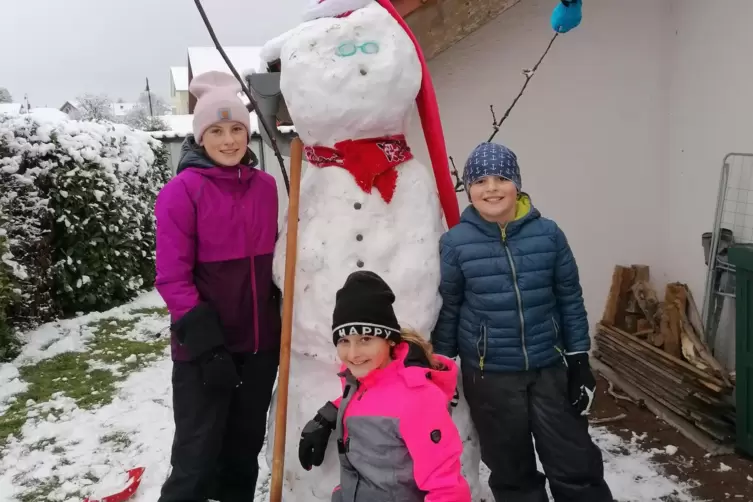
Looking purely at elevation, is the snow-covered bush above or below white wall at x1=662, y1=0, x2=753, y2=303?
below

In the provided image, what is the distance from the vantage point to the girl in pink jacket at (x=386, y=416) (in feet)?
4.90

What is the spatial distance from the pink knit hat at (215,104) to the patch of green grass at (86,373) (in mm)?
2553

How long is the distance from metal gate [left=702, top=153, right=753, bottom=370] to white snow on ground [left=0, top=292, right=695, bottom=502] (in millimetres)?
795

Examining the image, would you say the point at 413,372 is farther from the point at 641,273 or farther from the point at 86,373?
the point at 86,373

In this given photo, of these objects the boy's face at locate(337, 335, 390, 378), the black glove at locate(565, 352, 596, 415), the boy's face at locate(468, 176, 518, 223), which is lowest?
the black glove at locate(565, 352, 596, 415)

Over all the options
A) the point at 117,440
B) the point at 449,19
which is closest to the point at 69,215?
the point at 117,440

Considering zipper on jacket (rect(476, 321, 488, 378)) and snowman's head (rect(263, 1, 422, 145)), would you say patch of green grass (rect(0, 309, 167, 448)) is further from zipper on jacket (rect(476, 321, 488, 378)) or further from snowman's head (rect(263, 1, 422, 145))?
zipper on jacket (rect(476, 321, 488, 378))

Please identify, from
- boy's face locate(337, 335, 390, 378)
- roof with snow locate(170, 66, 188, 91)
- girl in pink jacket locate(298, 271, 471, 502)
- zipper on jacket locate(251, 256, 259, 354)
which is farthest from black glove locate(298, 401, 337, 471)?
roof with snow locate(170, 66, 188, 91)

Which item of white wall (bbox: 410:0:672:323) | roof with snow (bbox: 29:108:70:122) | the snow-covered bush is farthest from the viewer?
roof with snow (bbox: 29:108:70:122)

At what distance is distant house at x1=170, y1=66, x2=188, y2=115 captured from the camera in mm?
20156

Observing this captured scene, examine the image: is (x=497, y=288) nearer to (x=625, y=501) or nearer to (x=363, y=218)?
(x=363, y=218)

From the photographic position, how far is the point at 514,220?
2066 millimetres

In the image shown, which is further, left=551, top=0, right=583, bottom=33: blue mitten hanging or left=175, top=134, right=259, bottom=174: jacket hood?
left=551, top=0, right=583, bottom=33: blue mitten hanging

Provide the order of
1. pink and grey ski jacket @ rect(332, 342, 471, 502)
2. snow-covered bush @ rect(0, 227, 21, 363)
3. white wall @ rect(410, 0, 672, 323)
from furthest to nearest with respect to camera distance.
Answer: snow-covered bush @ rect(0, 227, 21, 363) < white wall @ rect(410, 0, 672, 323) < pink and grey ski jacket @ rect(332, 342, 471, 502)
